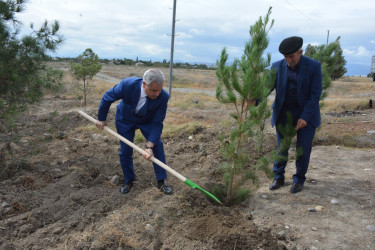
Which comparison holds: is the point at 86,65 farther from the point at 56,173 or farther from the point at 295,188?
the point at 295,188

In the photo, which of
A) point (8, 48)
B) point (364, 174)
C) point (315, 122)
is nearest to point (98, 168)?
point (8, 48)

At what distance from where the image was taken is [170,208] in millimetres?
3287

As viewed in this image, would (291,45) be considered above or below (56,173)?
above

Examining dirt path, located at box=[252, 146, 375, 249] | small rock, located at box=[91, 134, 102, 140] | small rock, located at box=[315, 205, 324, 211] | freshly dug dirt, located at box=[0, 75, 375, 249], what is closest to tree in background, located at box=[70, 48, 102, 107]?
small rock, located at box=[91, 134, 102, 140]

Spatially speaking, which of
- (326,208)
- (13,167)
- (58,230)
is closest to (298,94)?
(326,208)

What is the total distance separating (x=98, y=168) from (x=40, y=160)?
3.26ft

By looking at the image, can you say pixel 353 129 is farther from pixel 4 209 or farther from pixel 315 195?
pixel 4 209

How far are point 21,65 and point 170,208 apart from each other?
2718 millimetres

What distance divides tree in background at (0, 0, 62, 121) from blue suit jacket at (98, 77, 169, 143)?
1199 millimetres

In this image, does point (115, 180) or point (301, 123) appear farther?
point (115, 180)

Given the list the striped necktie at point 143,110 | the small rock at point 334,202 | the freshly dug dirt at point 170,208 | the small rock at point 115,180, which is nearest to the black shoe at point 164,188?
the freshly dug dirt at point 170,208

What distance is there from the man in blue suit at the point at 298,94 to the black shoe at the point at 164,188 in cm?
143

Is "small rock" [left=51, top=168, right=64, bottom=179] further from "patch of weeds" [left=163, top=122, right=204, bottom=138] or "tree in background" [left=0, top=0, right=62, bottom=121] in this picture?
"patch of weeds" [left=163, top=122, right=204, bottom=138]

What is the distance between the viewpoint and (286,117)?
3.63 m
